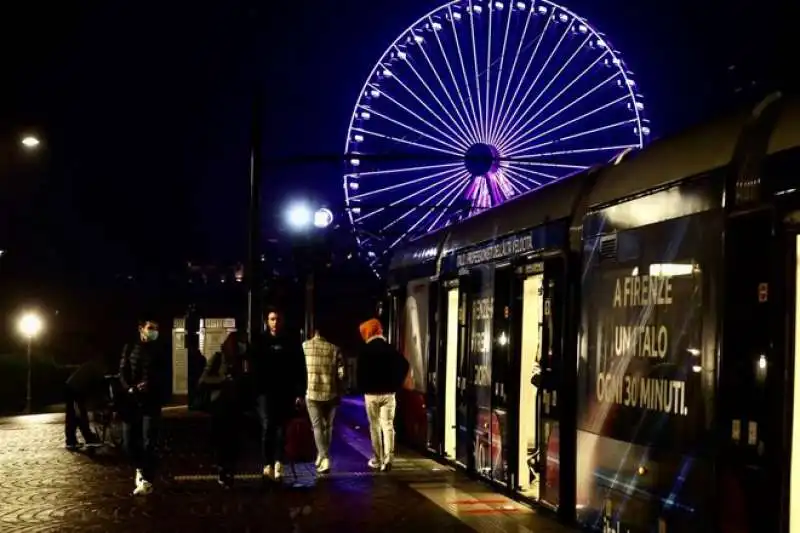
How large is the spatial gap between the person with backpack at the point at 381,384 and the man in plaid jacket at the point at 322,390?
28cm

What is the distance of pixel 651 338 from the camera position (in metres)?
6.53

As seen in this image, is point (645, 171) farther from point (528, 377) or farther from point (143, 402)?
point (143, 402)

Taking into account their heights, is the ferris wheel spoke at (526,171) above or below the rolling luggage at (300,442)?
above

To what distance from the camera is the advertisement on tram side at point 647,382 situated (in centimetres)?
586

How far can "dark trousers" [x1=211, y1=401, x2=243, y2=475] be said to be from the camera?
1099 centimetres

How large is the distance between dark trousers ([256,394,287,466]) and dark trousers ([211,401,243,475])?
29 cm

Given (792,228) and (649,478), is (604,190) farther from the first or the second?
(792,228)

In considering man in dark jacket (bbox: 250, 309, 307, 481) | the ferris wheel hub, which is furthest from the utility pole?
the ferris wheel hub

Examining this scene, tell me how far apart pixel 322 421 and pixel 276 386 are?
129 centimetres

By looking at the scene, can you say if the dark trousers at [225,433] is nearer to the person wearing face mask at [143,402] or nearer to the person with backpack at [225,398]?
the person with backpack at [225,398]

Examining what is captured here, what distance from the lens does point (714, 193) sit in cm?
591

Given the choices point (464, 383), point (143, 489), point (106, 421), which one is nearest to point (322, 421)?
point (464, 383)

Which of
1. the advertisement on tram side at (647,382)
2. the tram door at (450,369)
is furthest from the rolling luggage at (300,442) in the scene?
the advertisement on tram side at (647,382)

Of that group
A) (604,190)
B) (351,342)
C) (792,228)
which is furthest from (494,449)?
(351,342)
